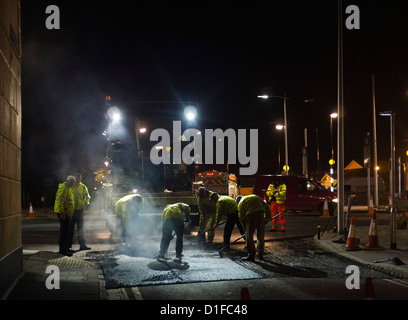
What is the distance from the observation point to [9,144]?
25.9ft

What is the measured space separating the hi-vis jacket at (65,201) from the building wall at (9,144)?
3280 mm

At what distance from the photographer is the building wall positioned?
722 centimetres

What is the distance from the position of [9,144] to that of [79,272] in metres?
2.55

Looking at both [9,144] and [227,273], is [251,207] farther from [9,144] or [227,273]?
[9,144]

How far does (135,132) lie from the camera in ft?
55.2

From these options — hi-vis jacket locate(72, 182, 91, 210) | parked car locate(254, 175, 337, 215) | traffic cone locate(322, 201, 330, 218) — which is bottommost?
traffic cone locate(322, 201, 330, 218)

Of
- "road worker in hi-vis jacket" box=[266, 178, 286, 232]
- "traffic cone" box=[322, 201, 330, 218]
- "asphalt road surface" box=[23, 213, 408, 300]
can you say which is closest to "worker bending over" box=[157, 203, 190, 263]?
"asphalt road surface" box=[23, 213, 408, 300]

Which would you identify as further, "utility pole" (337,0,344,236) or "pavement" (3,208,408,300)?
"utility pole" (337,0,344,236)

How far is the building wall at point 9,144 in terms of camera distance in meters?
7.22

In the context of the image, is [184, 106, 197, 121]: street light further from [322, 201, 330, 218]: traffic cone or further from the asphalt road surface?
[322, 201, 330, 218]: traffic cone

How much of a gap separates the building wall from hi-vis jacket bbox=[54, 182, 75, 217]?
3280mm

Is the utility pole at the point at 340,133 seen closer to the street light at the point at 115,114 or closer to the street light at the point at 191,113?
the street light at the point at 191,113
